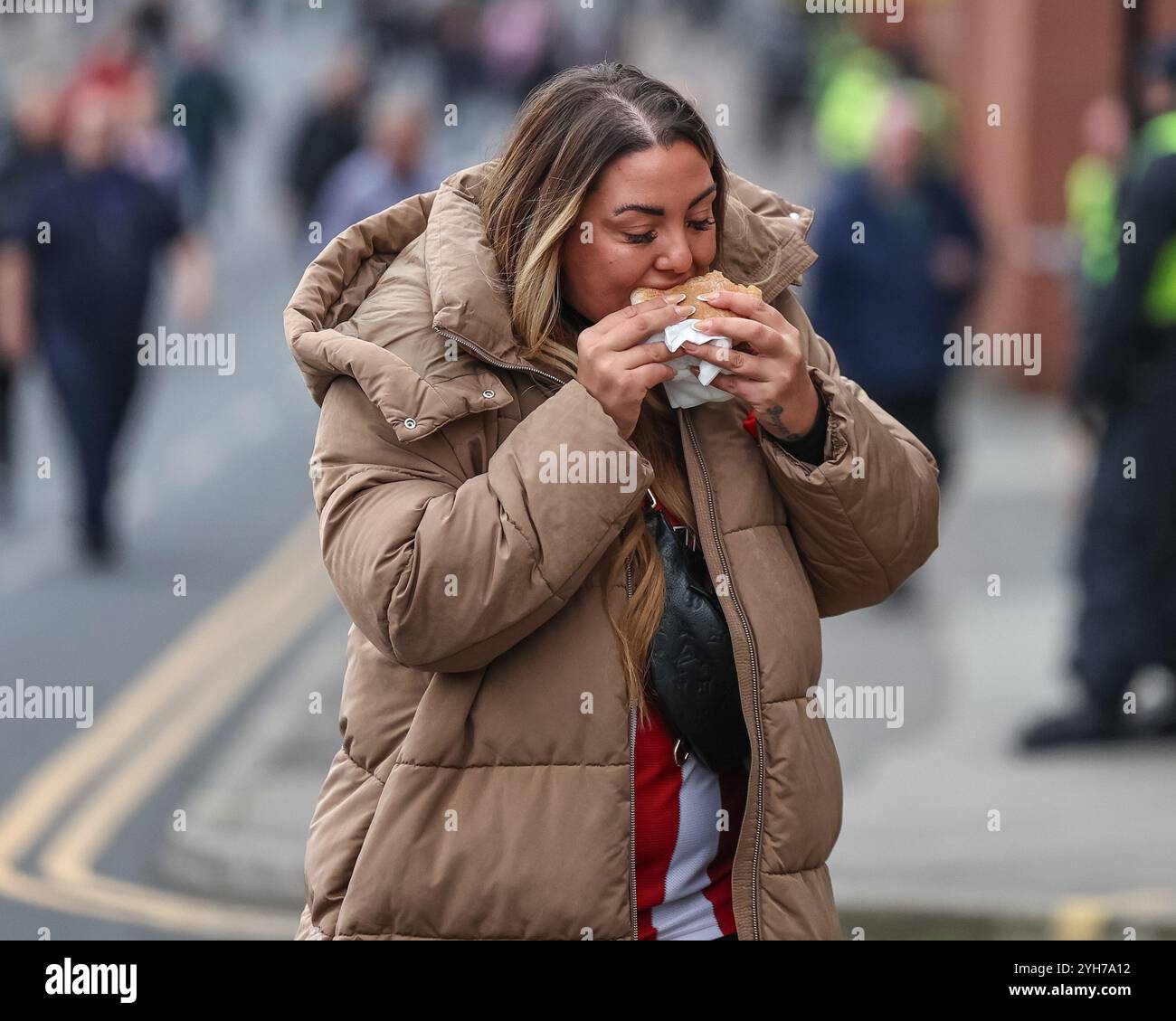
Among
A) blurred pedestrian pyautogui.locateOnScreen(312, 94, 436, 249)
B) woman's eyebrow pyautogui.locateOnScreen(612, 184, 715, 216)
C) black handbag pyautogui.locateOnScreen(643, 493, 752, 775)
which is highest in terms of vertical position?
→ blurred pedestrian pyautogui.locateOnScreen(312, 94, 436, 249)

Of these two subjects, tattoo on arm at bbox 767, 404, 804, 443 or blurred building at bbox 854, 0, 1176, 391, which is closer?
tattoo on arm at bbox 767, 404, 804, 443

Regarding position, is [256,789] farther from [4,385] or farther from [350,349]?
[4,385]

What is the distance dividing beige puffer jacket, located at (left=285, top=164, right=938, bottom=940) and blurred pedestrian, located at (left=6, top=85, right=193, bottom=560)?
28.3 feet

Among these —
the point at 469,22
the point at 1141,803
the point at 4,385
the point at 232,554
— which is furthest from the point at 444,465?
the point at 469,22

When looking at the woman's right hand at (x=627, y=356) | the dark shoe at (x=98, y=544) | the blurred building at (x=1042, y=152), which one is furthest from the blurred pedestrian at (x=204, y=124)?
the woman's right hand at (x=627, y=356)

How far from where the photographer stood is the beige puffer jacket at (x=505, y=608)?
272cm

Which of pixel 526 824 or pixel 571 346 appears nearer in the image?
pixel 526 824

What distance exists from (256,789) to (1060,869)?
2.78 meters

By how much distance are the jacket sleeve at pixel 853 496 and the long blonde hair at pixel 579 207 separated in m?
0.17

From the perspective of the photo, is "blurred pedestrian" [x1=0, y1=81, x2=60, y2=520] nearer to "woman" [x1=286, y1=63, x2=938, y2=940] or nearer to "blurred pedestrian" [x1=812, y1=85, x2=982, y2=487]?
"blurred pedestrian" [x1=812, y1=85, x2=982, y2=487]

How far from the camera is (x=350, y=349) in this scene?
9.12ft

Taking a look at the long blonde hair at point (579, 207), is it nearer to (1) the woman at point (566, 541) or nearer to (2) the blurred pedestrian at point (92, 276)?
(1) the woman at point (566, 541)

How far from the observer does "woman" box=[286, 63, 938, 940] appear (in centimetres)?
273

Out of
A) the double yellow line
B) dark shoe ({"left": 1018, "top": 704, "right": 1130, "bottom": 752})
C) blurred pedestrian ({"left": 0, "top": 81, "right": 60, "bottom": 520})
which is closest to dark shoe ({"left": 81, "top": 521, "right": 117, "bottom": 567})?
the double yellow line
